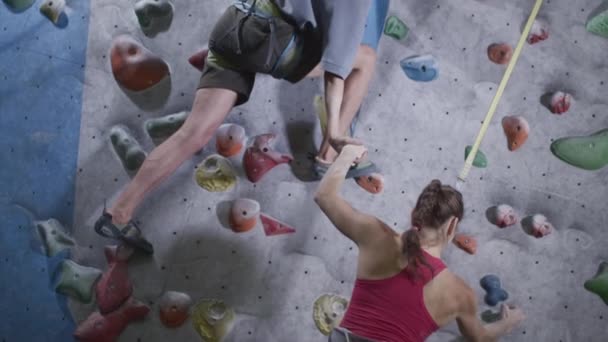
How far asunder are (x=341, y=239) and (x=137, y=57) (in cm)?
86

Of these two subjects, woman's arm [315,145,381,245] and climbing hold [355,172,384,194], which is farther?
climbing hold [355,172,384,194]

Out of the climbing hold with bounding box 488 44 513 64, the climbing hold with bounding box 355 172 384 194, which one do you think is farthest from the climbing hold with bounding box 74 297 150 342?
the climbing hold with bounding box 488 44 513 64

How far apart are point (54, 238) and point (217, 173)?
1.85 feet

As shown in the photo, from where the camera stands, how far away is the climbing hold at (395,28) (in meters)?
2.08

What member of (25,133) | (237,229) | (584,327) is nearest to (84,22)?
(25,133)

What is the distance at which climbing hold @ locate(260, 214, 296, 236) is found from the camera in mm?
2072

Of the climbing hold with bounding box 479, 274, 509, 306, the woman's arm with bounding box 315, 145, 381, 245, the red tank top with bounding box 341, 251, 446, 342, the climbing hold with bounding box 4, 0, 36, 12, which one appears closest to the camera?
the red tank top with bounding box 341, 251, 446, 342

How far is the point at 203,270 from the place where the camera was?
81.7 inches

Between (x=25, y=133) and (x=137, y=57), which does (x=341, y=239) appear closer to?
(x=137, y=57)

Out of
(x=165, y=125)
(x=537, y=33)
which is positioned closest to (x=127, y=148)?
(x=165, y=125)

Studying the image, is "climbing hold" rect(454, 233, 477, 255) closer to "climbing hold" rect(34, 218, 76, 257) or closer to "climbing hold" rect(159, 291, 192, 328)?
"climbing hold" rect(159, 291, 192, 328)

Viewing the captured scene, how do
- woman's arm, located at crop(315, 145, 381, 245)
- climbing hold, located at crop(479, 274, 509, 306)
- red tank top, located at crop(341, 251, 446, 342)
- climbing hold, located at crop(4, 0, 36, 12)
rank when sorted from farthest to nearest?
1. climbing hold, located at crop(4, 0, 36, 12)
2. climbing hold, located at crop(479, 274, 509, 306)
3. woman's arm, located at crop(315, 145, 381, 245)
4. red tank top, located at crop(341, 251, 446, 342)

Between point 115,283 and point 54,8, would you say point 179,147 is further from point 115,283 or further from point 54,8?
point 54,8

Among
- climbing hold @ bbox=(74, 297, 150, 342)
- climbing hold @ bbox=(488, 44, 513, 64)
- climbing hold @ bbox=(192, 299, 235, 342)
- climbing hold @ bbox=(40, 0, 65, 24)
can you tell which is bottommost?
climbing hold @ bbox=(74, 297, 150, 342)
